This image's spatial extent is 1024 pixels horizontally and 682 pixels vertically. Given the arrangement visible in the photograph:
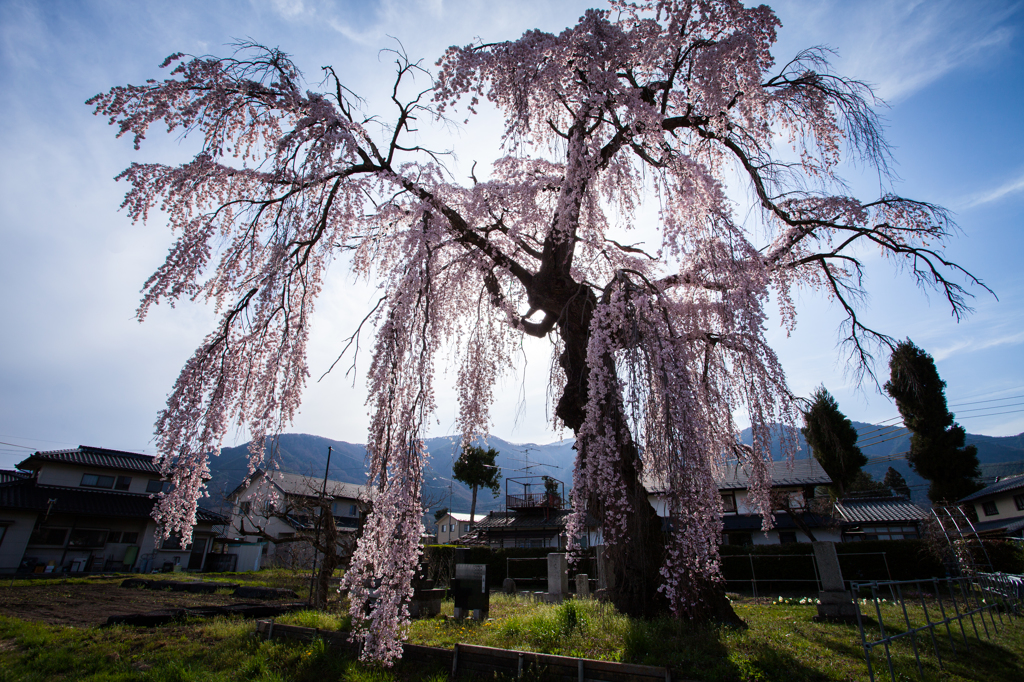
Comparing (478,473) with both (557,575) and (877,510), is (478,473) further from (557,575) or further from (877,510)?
(557,575)

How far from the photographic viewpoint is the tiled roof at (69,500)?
2142 centimetres

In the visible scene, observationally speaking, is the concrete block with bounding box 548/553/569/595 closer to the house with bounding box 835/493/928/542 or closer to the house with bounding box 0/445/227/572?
the house with bounding box 835/493/928/542

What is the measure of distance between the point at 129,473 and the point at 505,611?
28.1 meters

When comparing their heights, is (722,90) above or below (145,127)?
above

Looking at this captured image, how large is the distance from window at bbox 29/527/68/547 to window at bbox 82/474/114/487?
290 cm

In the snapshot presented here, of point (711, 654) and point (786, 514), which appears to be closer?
point (711, 654)

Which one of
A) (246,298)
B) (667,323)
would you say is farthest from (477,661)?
(246,298)

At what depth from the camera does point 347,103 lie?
21.6ft

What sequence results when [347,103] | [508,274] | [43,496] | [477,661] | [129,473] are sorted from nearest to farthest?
[477,661] → [347,103] → [508,274] → [43,496] → [129,473]

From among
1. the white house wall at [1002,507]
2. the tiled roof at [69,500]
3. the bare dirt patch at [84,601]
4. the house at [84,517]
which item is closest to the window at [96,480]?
the house at [84,517]

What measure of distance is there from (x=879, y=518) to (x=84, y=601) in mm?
32526

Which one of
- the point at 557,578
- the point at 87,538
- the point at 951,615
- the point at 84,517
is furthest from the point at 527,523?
the point at 84,517

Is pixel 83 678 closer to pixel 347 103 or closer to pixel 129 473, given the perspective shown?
pixel 347 103

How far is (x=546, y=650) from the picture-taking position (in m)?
5.77
